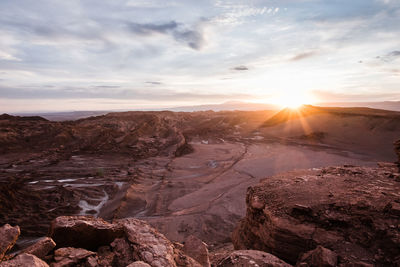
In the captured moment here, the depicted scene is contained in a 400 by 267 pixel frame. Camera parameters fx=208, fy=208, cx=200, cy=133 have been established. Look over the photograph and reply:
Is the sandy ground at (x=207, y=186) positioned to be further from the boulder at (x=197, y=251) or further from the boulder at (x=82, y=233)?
the boulder at (x=82, y=233)

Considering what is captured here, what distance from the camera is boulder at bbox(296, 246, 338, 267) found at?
3.19 metres

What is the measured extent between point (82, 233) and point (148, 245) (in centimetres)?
110

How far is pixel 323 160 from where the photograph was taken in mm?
18500

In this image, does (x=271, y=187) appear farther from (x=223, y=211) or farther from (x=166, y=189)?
(x=166, y=189)

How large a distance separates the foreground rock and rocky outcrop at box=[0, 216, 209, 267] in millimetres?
1833

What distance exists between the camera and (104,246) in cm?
333

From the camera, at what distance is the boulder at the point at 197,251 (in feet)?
12.0

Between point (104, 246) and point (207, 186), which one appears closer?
point (104, 246)

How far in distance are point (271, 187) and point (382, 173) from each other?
10.4ft

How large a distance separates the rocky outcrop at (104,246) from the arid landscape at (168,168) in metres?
2.69

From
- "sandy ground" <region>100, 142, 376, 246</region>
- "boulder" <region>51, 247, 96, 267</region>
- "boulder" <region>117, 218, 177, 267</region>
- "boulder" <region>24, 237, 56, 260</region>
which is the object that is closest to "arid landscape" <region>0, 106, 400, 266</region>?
"sandy ground" <region>100, 142, 376, 246</region>

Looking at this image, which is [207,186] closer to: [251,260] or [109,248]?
[251,260]

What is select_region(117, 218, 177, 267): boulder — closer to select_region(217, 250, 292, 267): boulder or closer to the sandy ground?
select_region(217, 250, 292, 267): boulder

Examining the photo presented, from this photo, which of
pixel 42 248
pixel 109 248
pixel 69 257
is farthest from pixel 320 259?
pixel 42 248
